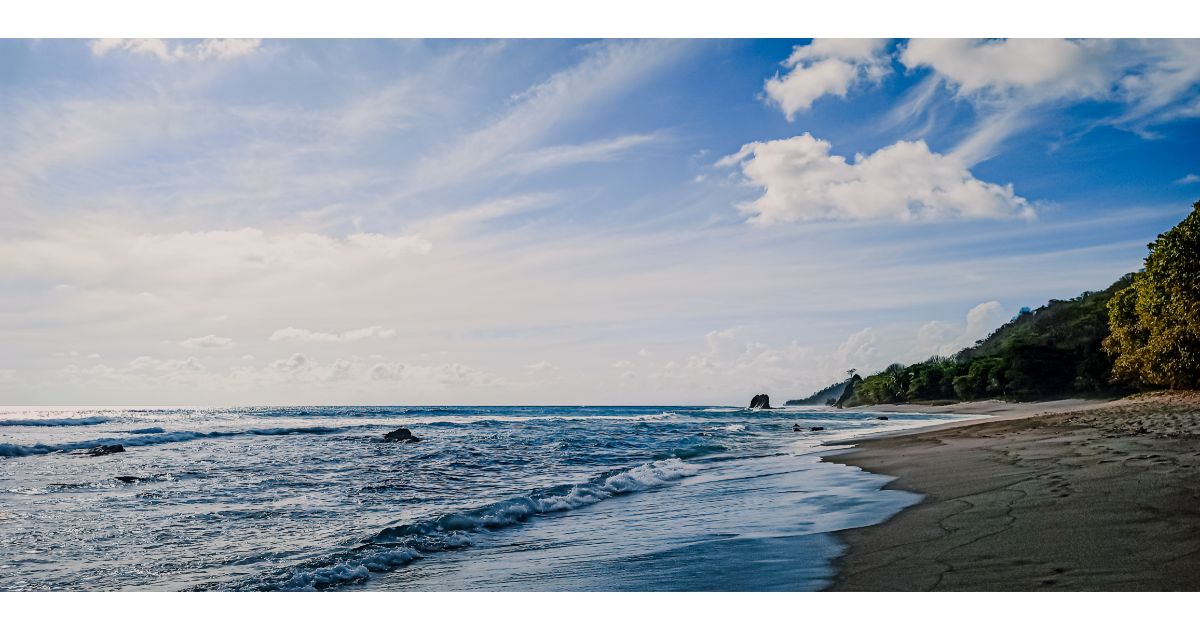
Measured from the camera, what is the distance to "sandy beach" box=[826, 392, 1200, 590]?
4.39 m

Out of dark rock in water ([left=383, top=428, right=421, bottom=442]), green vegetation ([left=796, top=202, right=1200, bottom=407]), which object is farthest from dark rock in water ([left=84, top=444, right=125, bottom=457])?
green vegetation ([left=796, top=202, right=1200, bottom=407])

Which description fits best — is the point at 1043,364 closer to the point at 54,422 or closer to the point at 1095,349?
the point at 1095,349

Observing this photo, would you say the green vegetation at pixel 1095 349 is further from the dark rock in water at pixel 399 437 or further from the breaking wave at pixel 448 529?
the dark rock in water at pixel 399 437

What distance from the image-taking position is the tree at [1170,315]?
14.5m

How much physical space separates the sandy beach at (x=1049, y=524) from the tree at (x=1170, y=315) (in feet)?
18.5

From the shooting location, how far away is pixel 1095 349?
39.7 meters

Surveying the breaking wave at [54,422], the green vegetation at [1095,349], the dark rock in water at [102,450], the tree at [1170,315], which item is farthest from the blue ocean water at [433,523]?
the breaking wave at [54,422]

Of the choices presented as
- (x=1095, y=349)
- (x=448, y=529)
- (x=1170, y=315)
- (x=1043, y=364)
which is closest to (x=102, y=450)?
(x=448, y=529)

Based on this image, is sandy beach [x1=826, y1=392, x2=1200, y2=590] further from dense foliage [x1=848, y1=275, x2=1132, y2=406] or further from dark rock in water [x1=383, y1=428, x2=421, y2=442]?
dense foliage [x1=848, y1=275, x2=1132, y2=406]

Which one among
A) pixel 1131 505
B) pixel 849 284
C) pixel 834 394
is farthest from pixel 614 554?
pixel 834 394

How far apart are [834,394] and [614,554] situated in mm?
121728

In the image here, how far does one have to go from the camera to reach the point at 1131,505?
5.74m

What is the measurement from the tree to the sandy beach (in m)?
5.63

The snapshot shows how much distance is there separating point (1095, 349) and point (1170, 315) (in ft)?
90.1
